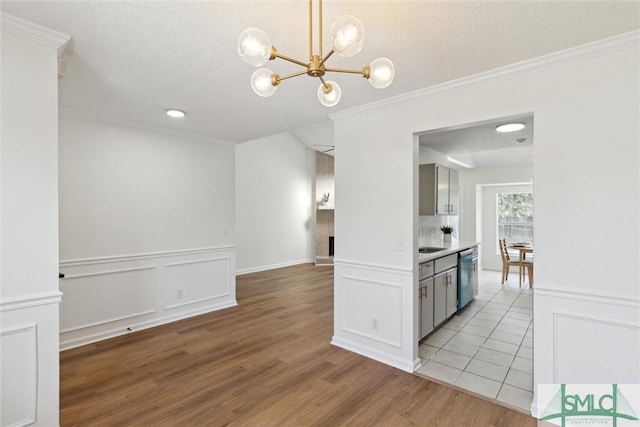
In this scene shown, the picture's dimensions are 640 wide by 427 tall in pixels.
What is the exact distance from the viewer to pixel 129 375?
2.72 m

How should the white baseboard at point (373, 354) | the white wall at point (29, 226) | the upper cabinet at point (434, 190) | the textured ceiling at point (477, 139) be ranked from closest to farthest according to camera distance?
the white wall at point (29, 226) < the white baseboard at point (373, 354) < the textured ceiling at point (477, 139) < the upper cabinet at point (434, 190)

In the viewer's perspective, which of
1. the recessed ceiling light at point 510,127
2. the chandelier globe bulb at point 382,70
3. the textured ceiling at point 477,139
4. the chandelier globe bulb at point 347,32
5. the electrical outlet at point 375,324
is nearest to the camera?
the chandelier globe bulb at point 347,32

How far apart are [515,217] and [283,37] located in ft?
25.2

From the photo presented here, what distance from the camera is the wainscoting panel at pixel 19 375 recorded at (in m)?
1.74

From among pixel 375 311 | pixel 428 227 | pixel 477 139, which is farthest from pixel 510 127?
pixel 375 311

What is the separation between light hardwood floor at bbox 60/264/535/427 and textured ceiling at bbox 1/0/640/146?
250 centimetres

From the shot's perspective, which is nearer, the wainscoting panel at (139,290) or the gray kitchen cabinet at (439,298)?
the wainscoting panel at (139,290)

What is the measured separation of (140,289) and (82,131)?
6.22 feet

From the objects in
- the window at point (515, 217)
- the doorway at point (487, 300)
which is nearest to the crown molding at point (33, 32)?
the doorway at point (487, 300)

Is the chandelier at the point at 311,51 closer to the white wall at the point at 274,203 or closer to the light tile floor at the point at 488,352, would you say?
the light tile floor at the point at 488,352

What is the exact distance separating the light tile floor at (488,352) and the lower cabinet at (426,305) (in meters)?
0.18

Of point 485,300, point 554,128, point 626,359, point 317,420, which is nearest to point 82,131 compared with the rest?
point 317,420

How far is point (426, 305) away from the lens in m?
3.32

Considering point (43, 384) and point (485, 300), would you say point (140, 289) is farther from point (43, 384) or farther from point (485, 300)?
point (485, 300)
